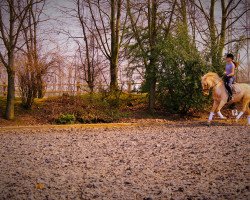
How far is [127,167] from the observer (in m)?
6.40

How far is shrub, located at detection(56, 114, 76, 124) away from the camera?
13866mm

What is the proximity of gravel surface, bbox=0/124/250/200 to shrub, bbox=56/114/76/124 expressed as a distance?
332cm

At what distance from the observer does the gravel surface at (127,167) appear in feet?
16.1

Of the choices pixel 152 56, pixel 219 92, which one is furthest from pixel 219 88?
pixel 152 56

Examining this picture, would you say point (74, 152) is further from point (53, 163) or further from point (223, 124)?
point (223, 124)

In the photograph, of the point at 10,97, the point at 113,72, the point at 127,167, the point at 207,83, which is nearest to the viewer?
the point at 127,167

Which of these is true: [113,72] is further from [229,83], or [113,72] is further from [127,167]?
[127,167]

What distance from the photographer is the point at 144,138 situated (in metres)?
9.91

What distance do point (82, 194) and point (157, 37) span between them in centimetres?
1228

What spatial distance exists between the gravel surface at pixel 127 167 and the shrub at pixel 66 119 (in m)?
3.32

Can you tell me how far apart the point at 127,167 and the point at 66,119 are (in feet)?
26.1

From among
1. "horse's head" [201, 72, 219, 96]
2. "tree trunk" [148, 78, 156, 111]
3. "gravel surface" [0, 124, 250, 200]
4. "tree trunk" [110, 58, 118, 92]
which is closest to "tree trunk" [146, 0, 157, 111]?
"tree trunk" [148, 78, 156, 111]

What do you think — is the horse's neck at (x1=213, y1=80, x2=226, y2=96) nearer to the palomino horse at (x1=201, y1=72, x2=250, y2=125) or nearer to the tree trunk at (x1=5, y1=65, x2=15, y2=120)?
the palomino horse at (x1=201, y1=72, x2=250, y2=125)

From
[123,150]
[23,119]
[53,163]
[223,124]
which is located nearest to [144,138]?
[123,150]
